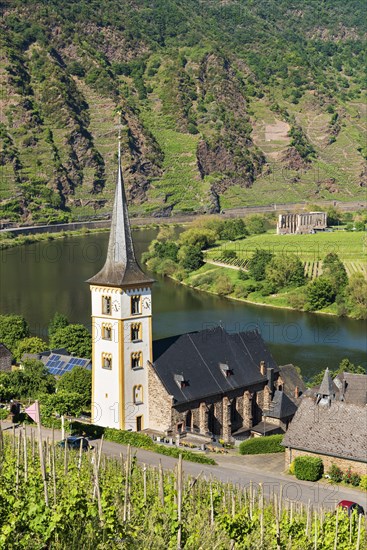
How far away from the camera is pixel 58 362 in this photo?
213 ft

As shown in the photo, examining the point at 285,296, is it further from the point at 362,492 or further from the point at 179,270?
the point at 362,492

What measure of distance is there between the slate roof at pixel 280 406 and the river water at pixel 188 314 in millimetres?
15139

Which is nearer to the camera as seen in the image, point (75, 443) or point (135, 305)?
point (75, 443)

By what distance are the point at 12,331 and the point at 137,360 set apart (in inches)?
957

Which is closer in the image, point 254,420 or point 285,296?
point 254,420

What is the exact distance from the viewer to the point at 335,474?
44.0 meters

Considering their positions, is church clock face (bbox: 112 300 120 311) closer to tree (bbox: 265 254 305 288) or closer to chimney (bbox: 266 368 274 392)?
chimney (bbox: 266 368 274 392)

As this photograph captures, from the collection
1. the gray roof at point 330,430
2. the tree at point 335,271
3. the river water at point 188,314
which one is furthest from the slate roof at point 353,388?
the tree at point 335,271

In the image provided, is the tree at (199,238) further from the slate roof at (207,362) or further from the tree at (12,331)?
the slate roof at (207,362)

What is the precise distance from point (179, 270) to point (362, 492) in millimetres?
92457

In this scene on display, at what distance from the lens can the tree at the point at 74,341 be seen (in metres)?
70.8

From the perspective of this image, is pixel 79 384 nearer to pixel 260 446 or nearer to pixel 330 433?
pixel 260 446

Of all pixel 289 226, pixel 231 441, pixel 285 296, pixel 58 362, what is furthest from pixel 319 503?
pixel 289 226

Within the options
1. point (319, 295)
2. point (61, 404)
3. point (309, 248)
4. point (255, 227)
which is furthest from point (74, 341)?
point (255, 227)
